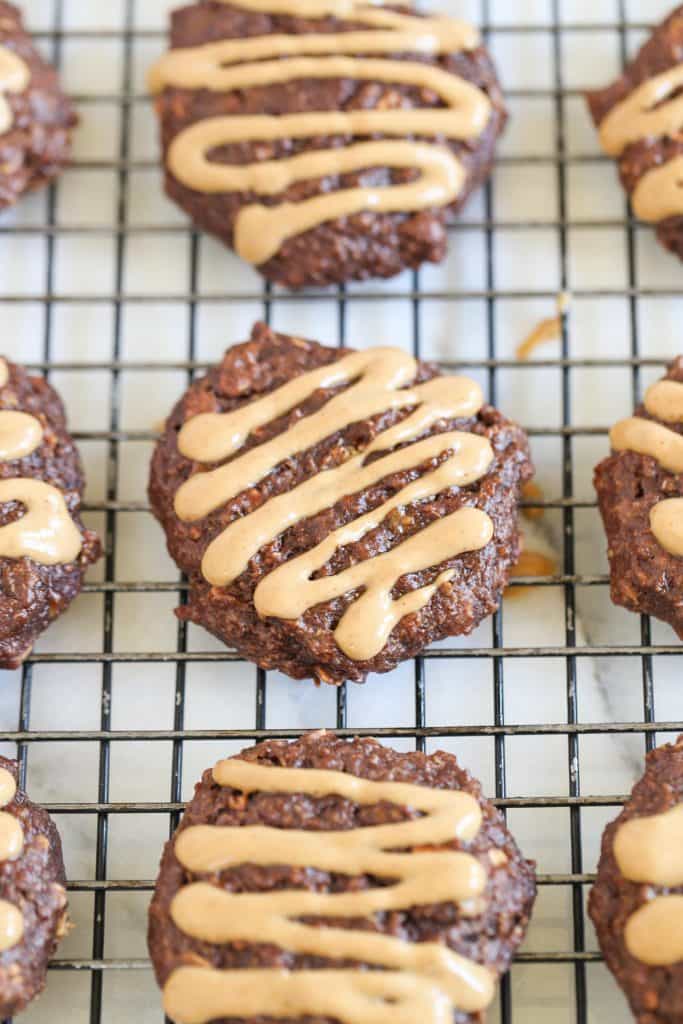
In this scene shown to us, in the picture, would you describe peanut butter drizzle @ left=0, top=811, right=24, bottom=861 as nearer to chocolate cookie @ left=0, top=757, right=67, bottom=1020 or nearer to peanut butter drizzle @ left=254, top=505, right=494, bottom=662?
chocolate cookie @ left=0, top=757, right=67, bottom=1020

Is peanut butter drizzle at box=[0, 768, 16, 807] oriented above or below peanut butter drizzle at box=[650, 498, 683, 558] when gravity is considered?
below

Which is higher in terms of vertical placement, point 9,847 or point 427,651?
point 427,651

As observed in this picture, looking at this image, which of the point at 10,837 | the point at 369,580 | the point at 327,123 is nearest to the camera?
the point at 10,837

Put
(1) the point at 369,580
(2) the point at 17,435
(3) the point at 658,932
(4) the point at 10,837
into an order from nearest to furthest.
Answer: (3) the point at 658,932, (4) the point at 10,837, (1) the point at 369,580, (2) the point at 17,435

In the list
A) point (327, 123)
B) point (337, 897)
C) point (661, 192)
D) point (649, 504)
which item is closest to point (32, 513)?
point (337, 897)

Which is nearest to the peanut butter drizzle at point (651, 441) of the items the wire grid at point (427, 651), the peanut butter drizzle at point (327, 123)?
the wire grid at point (427, 651)

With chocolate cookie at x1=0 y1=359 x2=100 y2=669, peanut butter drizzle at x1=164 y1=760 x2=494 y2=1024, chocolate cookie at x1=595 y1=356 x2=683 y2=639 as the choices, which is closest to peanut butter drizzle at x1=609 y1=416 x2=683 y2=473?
chocolate cookie at x1=595 y1=356 x2=683 y2=639

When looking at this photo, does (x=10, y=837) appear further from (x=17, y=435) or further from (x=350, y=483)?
(x=350, y=483)

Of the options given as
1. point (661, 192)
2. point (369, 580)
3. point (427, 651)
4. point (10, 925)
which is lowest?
point (10, 925)
